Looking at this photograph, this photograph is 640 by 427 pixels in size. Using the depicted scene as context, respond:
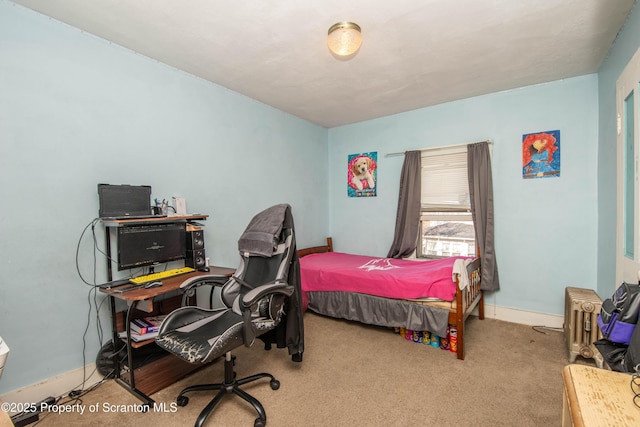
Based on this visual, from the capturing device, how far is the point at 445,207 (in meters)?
3.73

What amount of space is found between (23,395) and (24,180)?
137cm

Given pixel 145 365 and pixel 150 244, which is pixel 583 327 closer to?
pixel 145 365

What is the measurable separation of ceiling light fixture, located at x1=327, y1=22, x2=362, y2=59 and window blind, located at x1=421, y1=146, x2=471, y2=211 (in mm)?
2153

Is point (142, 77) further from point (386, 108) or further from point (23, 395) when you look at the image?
point (386, 108)

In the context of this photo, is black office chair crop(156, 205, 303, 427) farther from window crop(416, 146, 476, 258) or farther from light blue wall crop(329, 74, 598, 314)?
light blue wall crop(329, 74, 598, 314)

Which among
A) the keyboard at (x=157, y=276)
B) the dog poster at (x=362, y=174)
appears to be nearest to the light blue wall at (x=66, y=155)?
the keyboard at (x=157, y=276)

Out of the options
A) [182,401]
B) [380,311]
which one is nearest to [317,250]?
[380,311]

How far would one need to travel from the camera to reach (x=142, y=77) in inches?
96.6

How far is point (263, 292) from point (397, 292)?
5.15ft

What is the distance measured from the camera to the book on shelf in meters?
2.06

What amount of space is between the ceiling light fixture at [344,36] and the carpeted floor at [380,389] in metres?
2.42

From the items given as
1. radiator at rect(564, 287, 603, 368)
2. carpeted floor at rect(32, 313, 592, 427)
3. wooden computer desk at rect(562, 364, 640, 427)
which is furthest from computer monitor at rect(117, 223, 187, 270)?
radiator at rect(564, 287, 603, 368)

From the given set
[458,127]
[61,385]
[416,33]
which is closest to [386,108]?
[458,127]

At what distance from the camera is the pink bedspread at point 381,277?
8.82ft
